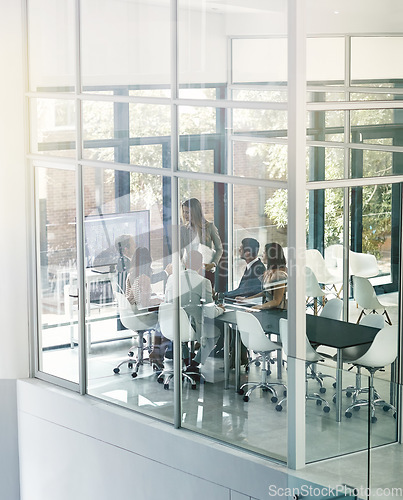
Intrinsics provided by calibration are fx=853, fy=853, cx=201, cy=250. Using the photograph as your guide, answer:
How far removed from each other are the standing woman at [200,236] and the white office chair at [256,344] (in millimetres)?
437

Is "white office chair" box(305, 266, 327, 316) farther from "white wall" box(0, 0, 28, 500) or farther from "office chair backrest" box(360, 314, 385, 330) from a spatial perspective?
"white wall" box(0, 0, 28, 500)

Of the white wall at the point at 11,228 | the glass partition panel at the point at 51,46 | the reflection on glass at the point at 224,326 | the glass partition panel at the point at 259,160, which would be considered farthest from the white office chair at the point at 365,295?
the white wall at the point at 11,228

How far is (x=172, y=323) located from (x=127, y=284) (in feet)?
2.30

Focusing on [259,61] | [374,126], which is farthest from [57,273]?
[374,126]

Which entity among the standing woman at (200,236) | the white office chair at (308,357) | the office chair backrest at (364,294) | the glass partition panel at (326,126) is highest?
the glass partition panel at (326,126)

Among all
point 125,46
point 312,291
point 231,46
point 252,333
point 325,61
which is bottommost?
point 252,333

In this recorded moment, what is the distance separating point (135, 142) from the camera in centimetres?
733

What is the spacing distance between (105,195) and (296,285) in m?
2.35

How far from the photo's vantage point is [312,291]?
6219 millimetres

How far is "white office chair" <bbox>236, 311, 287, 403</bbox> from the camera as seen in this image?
6.37 metres

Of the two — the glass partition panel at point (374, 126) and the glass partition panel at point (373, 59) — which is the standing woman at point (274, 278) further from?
the glass partition panel at point (373, 59)

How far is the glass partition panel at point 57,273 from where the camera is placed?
26.8ft

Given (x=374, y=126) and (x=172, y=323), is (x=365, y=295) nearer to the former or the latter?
(x=374, y=126)

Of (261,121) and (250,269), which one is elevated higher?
(261,121)
